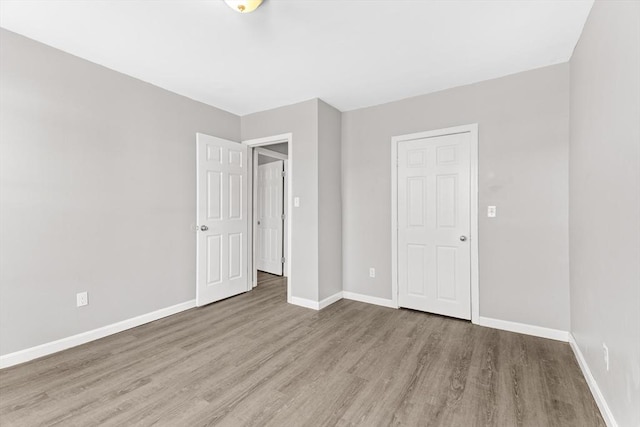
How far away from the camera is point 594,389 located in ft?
6.05

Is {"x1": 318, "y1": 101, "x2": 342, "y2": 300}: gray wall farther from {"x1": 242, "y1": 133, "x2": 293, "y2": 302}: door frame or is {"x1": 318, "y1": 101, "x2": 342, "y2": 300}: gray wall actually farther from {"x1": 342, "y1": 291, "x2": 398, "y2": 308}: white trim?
{"x1": 242, "y1": 133, "x2": 293, "y2": 302}: door frame

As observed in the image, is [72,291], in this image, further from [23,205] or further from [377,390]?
[377,390]

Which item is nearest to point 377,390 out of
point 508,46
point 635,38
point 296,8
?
point 635,38

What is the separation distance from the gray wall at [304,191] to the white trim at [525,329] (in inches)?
74.3

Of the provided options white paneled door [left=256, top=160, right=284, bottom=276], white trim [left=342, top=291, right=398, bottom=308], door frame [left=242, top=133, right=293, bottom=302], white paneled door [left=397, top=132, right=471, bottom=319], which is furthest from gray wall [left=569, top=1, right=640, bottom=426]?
white paneled door [left=256, top=160, right=284, bottom=276]

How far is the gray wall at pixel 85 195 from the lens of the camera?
2252 mm

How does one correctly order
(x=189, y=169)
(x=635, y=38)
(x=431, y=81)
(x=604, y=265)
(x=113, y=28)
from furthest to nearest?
1. (x=189, y=169)
2. (x=431, y=81)
3. (x=113, y=28)
4. (x=604, y=265)
5. (x=635, y=38)

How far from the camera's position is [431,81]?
10.1ft

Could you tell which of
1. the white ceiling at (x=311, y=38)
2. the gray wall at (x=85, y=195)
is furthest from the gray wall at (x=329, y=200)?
the gray wall at (x=85, y=195)

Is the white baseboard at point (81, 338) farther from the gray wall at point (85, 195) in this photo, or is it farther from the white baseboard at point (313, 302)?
the white baseboard at point (313, 302)

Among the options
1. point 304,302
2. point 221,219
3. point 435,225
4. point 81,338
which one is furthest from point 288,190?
point 81,338

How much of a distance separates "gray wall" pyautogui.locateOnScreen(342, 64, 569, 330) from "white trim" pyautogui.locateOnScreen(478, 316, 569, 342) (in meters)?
0.04

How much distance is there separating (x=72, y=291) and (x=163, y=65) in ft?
7.31

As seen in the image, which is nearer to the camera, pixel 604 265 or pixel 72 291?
pixel 604 265
